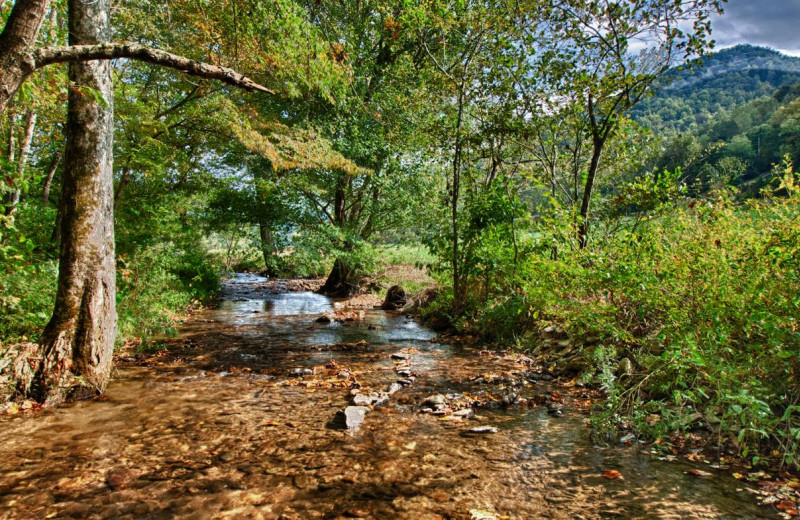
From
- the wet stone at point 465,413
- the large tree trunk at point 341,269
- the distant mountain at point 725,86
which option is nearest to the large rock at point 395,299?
the large tree trunk at point 341,269

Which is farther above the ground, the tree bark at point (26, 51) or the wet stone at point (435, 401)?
the tree bark at point (26, 51)

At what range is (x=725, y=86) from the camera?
455 feet

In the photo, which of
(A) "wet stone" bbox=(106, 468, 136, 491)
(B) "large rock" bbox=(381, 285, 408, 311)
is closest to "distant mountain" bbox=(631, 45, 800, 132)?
(B) "large rock" bbox=(381, 285, 408, 311)

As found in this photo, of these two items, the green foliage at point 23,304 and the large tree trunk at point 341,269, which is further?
the large tree trunk at point 341,269

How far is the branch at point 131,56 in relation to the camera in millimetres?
2668

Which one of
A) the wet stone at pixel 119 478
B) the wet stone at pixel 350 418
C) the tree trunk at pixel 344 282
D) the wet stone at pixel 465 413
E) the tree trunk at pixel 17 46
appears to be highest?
the tree trunk at pixel 17 46

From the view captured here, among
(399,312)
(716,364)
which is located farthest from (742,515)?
(399,312)

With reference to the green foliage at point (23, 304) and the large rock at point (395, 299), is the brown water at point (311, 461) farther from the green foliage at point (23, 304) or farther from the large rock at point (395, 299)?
the large rock at point (395, 299)

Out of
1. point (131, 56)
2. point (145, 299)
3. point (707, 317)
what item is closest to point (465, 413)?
point (707, 317)

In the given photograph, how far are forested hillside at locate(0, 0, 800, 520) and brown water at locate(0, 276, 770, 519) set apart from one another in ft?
0.11

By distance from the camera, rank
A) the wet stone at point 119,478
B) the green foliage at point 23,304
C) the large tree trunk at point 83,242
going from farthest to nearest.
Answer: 1. the green foliage at point 23,304
2. the large tree trunk at point 83,242
3. the wet stone at point 119,478

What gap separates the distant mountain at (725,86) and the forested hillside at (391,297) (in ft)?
266

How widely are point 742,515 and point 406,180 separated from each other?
14906mm

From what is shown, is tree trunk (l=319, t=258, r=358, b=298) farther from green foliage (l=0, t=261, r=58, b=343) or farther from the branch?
the branch
